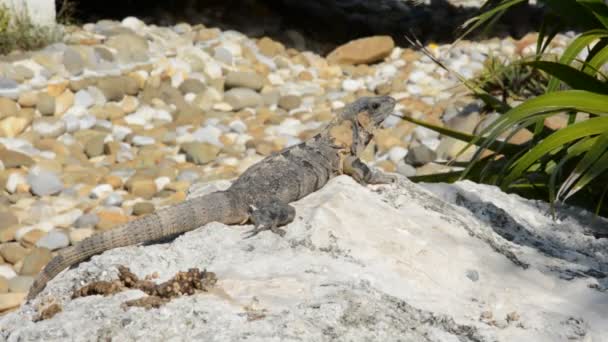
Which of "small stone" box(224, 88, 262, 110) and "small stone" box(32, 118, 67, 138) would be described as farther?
"small stone" box(224, 88, 262, 110)

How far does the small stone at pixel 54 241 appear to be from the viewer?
6.10 meters

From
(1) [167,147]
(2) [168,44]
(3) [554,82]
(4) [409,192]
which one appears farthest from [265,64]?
(4) [409,192]

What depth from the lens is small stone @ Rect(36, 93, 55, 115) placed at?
8.16 m

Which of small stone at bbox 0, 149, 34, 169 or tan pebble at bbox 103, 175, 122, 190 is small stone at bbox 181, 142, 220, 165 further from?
small stone at bbox 0, 149, 34, 169

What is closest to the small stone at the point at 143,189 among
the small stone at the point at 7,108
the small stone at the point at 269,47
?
the small stone at the point at 7,108

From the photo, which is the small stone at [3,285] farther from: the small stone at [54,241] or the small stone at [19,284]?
the small stone at [54,241]

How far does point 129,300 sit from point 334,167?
1692 millimetres

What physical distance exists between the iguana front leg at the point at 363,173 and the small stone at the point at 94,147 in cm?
419

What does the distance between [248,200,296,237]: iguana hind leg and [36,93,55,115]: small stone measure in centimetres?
531

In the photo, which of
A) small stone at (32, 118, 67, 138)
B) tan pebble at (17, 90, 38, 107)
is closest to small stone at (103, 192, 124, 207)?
small stone at (32, 118, 67, 138)

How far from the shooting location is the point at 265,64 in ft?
32.7

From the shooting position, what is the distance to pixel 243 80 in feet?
30.5

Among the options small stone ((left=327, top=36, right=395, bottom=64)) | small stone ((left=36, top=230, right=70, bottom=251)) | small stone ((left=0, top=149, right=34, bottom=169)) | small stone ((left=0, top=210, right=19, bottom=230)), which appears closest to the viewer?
small stone ((left=36, top=230, right=70, bottom=251))

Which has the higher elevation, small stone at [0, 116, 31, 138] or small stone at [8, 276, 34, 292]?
Answer: small stone at [8, 276, 34, 292]
